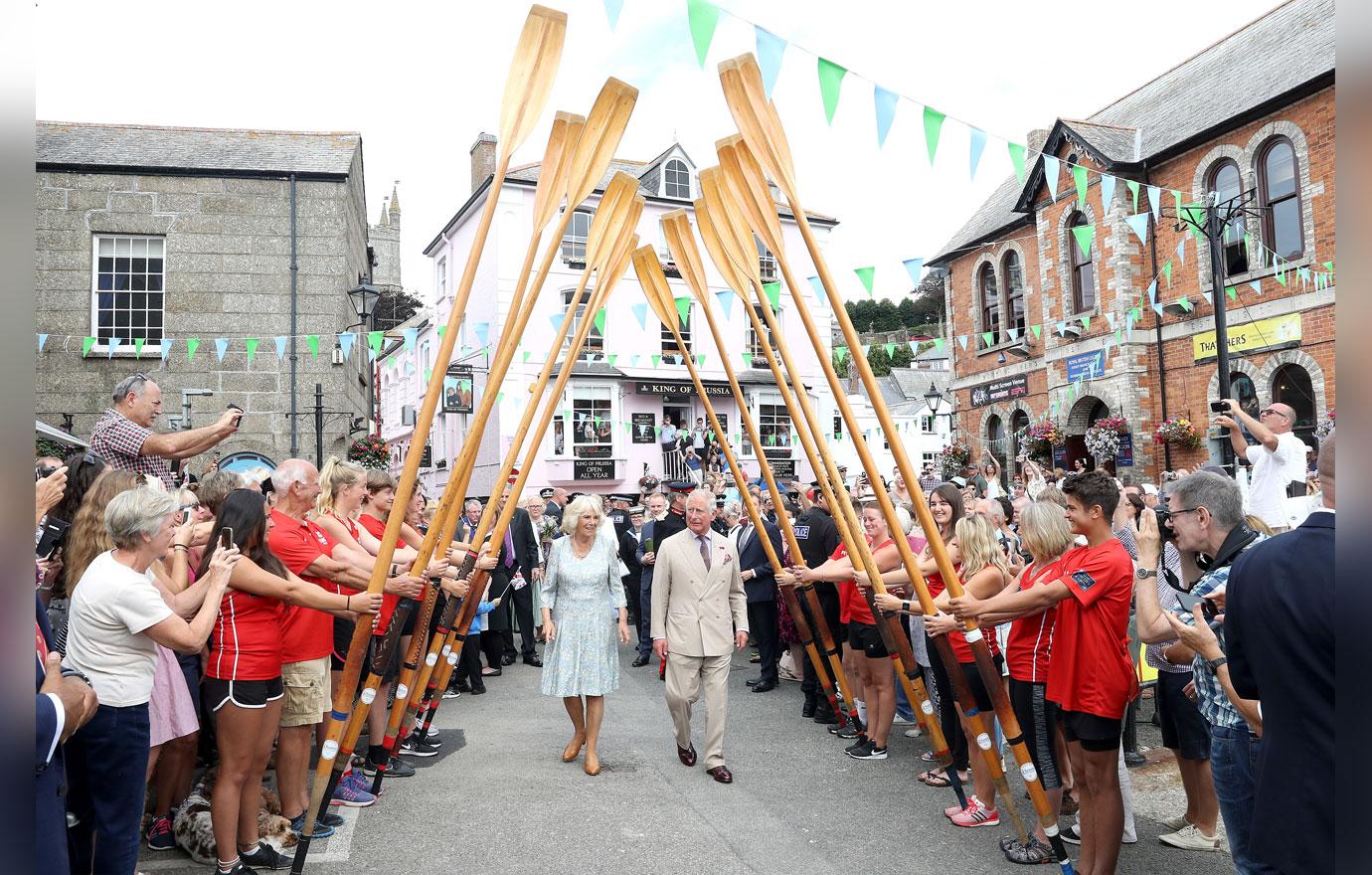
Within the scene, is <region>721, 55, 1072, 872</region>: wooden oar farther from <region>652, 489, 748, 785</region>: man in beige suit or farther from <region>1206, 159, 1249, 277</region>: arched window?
<region>1206, 159, 1249, 277</region>: arched window

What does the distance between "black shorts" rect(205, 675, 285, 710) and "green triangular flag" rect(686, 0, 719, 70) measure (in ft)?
14.3

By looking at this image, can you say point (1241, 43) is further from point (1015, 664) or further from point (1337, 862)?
point (1337, 862)

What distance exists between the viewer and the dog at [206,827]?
4.45 m

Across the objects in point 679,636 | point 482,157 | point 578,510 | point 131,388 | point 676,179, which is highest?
point 482,157

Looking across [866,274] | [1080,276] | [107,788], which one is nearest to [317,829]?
[107,788]

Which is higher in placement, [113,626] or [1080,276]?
[1080,276]

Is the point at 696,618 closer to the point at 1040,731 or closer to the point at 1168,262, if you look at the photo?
the point at 1040,731

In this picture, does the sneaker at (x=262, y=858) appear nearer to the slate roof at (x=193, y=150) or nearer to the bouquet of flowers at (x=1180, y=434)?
the slate roof at (x=193, y=150)

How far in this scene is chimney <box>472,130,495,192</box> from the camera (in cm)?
2956

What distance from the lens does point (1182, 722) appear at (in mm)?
4625

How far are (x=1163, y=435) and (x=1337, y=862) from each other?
19.8 m

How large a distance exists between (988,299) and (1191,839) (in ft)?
76.4

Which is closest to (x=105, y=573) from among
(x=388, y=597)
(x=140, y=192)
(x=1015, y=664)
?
(x=388, y=597)

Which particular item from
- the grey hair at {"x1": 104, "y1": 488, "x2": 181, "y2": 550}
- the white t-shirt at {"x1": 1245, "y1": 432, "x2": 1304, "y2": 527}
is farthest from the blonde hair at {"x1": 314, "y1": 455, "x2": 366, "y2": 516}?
the white t-shirt at {"x1": 1245, "y1": 432, "x2": 1304, "y2": 527}
